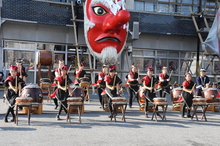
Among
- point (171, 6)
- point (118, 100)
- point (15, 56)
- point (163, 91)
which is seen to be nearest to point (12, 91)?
point (118, 100)

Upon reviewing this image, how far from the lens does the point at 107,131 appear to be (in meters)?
7.21

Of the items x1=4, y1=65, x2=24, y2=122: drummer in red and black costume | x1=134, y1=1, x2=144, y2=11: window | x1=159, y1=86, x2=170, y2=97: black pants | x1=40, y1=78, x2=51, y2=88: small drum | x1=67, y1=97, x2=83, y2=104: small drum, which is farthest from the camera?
x1=134, y1=1, x2=144, y2=11: window

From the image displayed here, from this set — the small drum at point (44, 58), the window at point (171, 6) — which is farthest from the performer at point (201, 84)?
the window at point (171, 6)

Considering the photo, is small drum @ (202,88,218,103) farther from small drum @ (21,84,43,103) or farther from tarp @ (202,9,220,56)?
tarp @ (202,9,220,56)

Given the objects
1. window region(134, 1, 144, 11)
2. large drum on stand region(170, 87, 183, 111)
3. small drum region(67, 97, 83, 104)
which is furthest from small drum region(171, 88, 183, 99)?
window region(134, 1, 144, 11)

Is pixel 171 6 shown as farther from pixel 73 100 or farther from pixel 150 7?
pixel 73 100

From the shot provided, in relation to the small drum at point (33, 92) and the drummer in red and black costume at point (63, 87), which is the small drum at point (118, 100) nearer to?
the drummer in red and black costume at point (63, 87)

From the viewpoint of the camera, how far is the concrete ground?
6.18 metres

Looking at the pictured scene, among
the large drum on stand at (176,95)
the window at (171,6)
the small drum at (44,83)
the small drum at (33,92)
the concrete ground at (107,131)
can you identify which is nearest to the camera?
the concrete ground at (107,131)

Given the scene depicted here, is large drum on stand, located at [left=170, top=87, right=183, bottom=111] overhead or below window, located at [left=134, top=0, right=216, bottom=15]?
below

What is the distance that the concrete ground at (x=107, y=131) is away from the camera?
6.18 m

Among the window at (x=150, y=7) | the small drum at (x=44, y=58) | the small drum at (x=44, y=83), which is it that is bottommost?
the small drum at (x=44, y=83)

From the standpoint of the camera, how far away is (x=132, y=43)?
18891 millimetres

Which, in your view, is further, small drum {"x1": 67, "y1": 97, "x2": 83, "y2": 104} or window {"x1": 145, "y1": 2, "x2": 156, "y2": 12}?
window {"x1": 145, "y1": 2, "x2": 156, "y2": 12}
